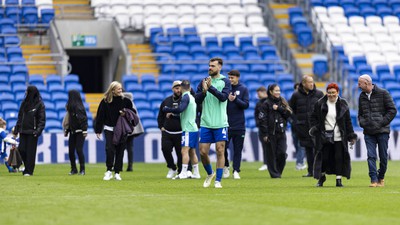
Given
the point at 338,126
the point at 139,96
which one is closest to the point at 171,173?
the point at 338,126

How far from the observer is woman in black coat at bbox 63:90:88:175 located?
2517 centimetres

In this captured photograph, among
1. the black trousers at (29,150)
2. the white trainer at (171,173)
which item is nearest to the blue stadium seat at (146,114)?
the black trousers at (29,150)

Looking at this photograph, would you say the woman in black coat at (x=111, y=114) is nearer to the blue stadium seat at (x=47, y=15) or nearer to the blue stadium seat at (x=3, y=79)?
the blue stadium seat at (x=3, y=79)

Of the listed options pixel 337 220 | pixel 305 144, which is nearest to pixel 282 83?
pixel 305 144

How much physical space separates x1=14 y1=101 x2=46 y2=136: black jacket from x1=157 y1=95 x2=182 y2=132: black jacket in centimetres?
266

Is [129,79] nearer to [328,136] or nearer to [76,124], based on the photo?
[76,124]

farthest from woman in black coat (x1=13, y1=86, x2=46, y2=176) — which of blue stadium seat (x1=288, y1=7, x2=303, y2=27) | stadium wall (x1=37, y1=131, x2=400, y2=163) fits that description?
blue stadium seat (x1=288, y1=7, x2=303, y2=27)

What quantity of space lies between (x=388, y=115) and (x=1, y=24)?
21662 millimetres

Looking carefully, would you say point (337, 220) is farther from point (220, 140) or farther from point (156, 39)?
point (156, 39)

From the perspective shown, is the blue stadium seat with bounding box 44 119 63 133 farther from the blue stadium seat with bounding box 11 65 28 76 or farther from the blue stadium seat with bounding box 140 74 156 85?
the blue stadium seat with bounding box 140 74 156 85

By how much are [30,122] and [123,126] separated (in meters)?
3.19

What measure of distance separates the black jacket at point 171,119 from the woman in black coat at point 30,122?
266 cm

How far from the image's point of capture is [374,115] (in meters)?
19.5

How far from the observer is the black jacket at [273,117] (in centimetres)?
2395
